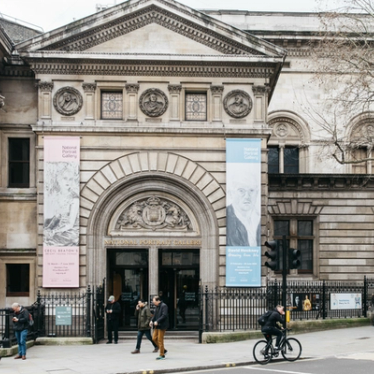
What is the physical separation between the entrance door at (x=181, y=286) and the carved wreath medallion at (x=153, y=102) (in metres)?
5.59

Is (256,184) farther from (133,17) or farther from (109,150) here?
(133,17)

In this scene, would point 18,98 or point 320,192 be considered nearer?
point 18,98

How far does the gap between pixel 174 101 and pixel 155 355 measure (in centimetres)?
1044

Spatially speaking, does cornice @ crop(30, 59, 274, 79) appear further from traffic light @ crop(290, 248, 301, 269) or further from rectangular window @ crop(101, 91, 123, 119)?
traffic light @ crop(290, 248, 301, 269)

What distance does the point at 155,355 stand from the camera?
879 inches

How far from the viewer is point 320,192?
3828 centimetres

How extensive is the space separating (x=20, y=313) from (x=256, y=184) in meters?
10.7

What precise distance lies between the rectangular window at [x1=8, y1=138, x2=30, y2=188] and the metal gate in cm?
573

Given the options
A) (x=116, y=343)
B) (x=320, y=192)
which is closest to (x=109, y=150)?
(x=116, y=343)

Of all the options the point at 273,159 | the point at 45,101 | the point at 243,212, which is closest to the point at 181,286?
the point at 243,212

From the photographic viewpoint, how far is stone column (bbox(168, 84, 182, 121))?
27984 millimetres

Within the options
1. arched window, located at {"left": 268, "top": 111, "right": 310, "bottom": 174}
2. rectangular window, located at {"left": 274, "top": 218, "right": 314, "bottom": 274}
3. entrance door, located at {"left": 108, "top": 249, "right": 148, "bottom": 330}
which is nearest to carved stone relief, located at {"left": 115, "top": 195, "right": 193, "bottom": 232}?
entrance door, located at {"left": 108, "top": 249, "right": 148, "bottom": 330}

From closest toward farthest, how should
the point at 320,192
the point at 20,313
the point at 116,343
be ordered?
the point at 20,313, the point at 116,343, the point at 320,192

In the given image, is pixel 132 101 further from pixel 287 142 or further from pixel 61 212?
pixel 287 142
